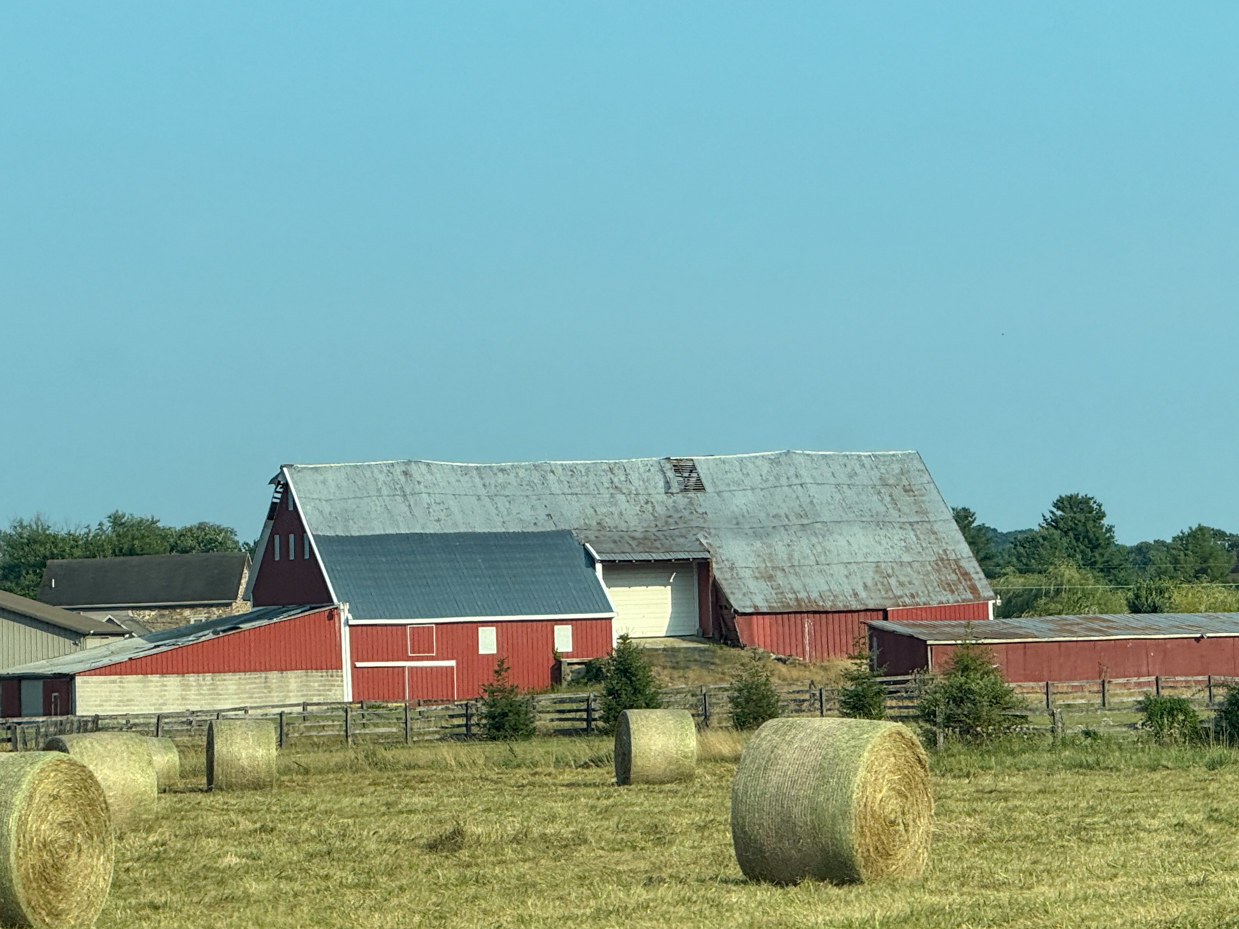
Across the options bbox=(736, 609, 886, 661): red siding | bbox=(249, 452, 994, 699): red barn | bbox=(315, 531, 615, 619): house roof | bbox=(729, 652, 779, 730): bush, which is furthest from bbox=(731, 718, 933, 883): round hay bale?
bbox=(736, 609, 886, 661): red siding

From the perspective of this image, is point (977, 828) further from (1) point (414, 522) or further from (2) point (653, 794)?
(1) point (414, 522)

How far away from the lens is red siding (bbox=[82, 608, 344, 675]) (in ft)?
146

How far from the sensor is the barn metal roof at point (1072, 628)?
141 feet

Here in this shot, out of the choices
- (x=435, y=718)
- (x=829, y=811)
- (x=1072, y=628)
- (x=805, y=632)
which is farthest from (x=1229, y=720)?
(x=805, y=632)

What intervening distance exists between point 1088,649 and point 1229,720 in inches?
689

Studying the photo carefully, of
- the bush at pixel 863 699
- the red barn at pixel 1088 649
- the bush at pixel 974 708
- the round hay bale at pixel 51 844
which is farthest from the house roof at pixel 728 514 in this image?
A: the round hay bale at pixel 51 844

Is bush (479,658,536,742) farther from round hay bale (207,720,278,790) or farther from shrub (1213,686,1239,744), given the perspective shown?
shrub (1213,686,1239,744)

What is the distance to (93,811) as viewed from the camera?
1409 cm

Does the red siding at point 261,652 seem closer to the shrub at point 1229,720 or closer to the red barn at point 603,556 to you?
the red barn at point 603,556

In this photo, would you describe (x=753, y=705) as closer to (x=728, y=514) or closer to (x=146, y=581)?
(x=728, y=514)

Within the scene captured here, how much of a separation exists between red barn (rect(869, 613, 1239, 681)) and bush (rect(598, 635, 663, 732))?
8672 mm

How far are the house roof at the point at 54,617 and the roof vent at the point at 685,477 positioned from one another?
80.8 ft

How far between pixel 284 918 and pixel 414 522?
130ft

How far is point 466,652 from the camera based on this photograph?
47.7 metres
